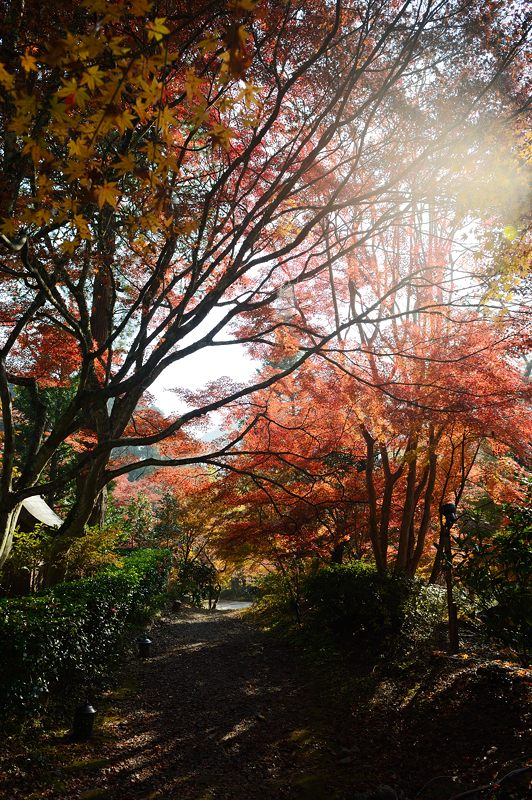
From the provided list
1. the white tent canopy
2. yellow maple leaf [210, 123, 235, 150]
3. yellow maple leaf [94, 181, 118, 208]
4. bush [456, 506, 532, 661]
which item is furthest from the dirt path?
yellow maple leaf [210, 123, 235, 150]

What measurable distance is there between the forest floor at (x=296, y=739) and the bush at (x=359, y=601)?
2.53ft

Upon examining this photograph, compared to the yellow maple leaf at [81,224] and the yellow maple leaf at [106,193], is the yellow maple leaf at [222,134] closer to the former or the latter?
the yellow maple leaf at [106,193]

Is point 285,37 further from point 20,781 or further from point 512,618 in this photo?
point 20,781

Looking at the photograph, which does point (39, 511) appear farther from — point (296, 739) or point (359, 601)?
point (296, 739)

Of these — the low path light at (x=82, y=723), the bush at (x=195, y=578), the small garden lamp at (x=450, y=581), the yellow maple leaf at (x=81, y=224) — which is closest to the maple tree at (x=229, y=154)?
the yellow maple leaf at (x=81, y=224)

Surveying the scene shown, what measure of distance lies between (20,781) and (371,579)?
5730mm

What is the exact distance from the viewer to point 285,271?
8398 millimetres

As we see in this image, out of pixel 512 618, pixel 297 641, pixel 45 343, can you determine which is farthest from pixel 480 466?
pixel 45 343

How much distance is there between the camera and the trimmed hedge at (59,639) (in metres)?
4.06

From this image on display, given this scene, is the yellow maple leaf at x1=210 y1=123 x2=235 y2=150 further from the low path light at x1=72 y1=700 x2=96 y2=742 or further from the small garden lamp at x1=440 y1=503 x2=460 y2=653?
the small garden lamp at x1=440 y1=503 x2=460 y2=653

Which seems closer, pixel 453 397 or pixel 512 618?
pixel 512 618

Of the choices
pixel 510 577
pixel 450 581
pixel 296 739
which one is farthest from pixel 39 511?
pixel 510 577

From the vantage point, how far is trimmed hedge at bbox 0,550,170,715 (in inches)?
160

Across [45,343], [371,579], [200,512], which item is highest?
[45,343]
